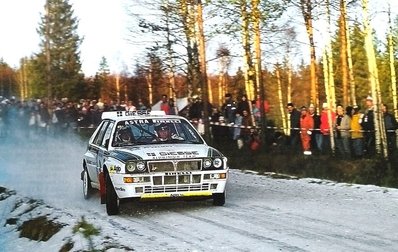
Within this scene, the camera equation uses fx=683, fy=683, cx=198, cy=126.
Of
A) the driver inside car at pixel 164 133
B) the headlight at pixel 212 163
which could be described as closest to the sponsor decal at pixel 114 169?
the driver inside car at pixel 164 133

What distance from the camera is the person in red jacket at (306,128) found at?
774 inches

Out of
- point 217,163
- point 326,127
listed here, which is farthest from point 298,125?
point 217,163

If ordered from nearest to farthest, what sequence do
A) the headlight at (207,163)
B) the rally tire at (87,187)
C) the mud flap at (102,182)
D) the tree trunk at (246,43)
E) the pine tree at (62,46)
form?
the headlight at (207,163), the mud flap at (102,182), the rally tire at (87,187), the tree trunk at (246,43), the pine tree at (62,46)

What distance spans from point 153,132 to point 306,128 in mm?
9231

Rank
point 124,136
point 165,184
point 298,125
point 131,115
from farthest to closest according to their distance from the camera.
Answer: point 298,125
point 131,115
point 124,136
point 165,184

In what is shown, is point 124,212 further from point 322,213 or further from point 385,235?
point 385,235

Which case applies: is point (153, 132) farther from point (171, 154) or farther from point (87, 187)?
point (87, 187)

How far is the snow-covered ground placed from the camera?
8.22 metres

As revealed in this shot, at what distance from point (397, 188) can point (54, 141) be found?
21325 millimetres

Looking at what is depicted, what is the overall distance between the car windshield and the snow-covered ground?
109cm

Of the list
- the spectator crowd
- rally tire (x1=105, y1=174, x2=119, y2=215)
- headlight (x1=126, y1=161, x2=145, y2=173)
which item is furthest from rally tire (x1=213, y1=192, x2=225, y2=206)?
the spectator crowd

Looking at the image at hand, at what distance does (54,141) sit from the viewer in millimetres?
31703

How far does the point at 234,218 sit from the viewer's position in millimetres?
9938

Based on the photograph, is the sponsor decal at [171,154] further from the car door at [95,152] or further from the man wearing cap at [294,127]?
the man wearing cap at [294,127]
